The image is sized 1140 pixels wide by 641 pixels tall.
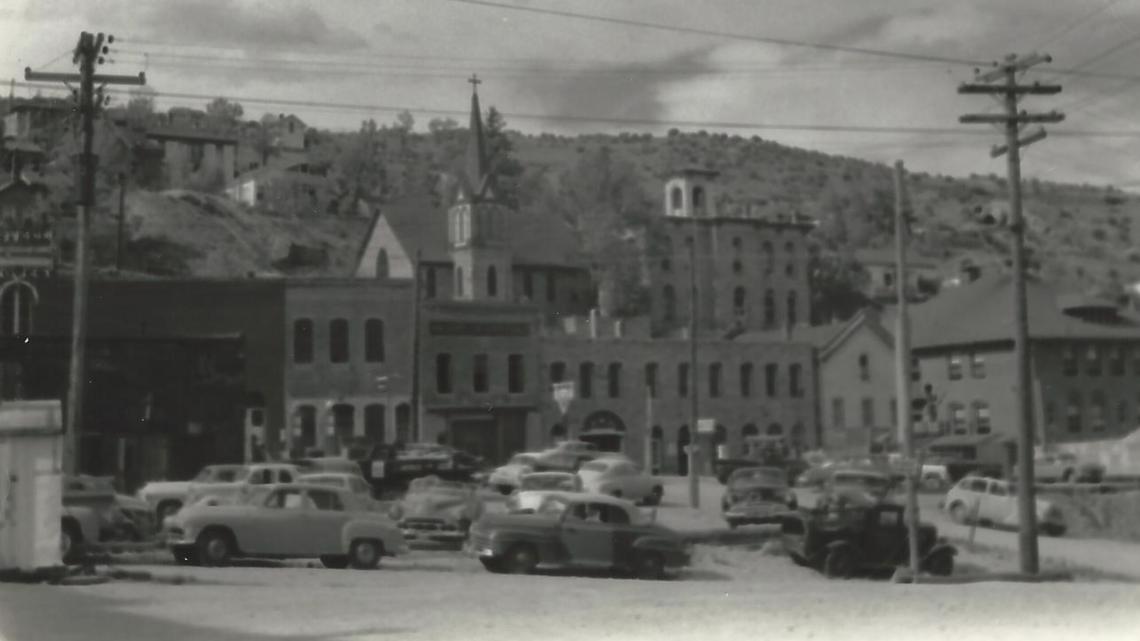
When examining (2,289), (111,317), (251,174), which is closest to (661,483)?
(111,317)

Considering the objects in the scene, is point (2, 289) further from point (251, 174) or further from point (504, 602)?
point (251, 174)

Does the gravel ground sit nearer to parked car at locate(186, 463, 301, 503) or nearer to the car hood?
parked car at locate(186, 463, 301, 503)

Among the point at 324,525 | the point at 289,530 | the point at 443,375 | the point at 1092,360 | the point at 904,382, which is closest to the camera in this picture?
the point at 289,530

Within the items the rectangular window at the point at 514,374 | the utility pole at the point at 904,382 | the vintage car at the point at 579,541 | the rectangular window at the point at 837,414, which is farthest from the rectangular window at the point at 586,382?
the vintage car at the point at 579,541

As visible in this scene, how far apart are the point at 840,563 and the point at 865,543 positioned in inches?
19.4

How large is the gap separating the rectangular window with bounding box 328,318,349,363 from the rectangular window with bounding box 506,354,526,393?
4.06 meters

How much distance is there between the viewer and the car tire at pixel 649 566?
741 inches

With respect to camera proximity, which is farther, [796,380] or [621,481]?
[621,481]

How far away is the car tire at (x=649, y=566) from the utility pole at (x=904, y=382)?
11.7ft

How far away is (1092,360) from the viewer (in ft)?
69.2

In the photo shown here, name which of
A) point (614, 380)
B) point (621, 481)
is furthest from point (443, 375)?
point (621, 481)

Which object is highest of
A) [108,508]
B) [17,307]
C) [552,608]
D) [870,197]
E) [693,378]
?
[870,197]

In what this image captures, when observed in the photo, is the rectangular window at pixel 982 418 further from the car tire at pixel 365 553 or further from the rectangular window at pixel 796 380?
the car tire at pixel 365 553

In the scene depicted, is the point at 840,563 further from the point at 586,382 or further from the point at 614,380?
the point at 586,382
